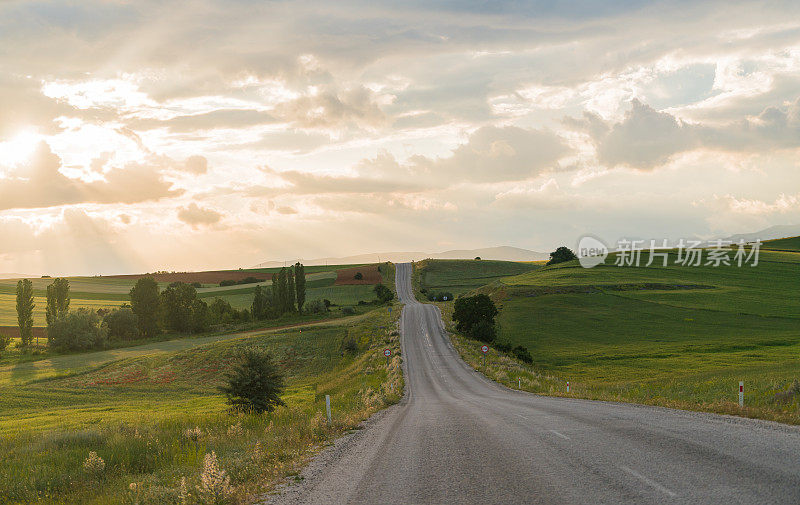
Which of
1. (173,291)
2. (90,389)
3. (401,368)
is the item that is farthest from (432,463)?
(173,291)

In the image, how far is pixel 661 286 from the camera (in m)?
104

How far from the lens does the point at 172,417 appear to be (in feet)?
111

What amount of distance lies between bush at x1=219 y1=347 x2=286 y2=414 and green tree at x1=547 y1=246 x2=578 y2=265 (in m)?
140

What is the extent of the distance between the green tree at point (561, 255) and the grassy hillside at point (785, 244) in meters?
60.6

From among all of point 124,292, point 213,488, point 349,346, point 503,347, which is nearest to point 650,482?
point 213,488

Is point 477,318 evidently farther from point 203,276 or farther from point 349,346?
point 203,276

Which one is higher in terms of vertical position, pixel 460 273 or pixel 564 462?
pixel 460 273

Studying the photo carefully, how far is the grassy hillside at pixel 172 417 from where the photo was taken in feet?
45.6

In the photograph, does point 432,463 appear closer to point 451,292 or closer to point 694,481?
point 694,481

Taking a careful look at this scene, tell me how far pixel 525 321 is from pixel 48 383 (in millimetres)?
64285

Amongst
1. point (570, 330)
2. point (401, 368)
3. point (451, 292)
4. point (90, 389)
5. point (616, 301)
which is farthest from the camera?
point (451, 292)

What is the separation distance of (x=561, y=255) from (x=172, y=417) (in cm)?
14245

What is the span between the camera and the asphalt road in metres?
8.83

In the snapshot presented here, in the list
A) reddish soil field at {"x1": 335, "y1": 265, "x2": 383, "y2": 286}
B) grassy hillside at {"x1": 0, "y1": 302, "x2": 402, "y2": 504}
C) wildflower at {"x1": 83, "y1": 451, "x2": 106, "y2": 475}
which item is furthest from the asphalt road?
reddish soil field at {"x1": 335, "y1": 265, "x2": 383, "y2": 286}
